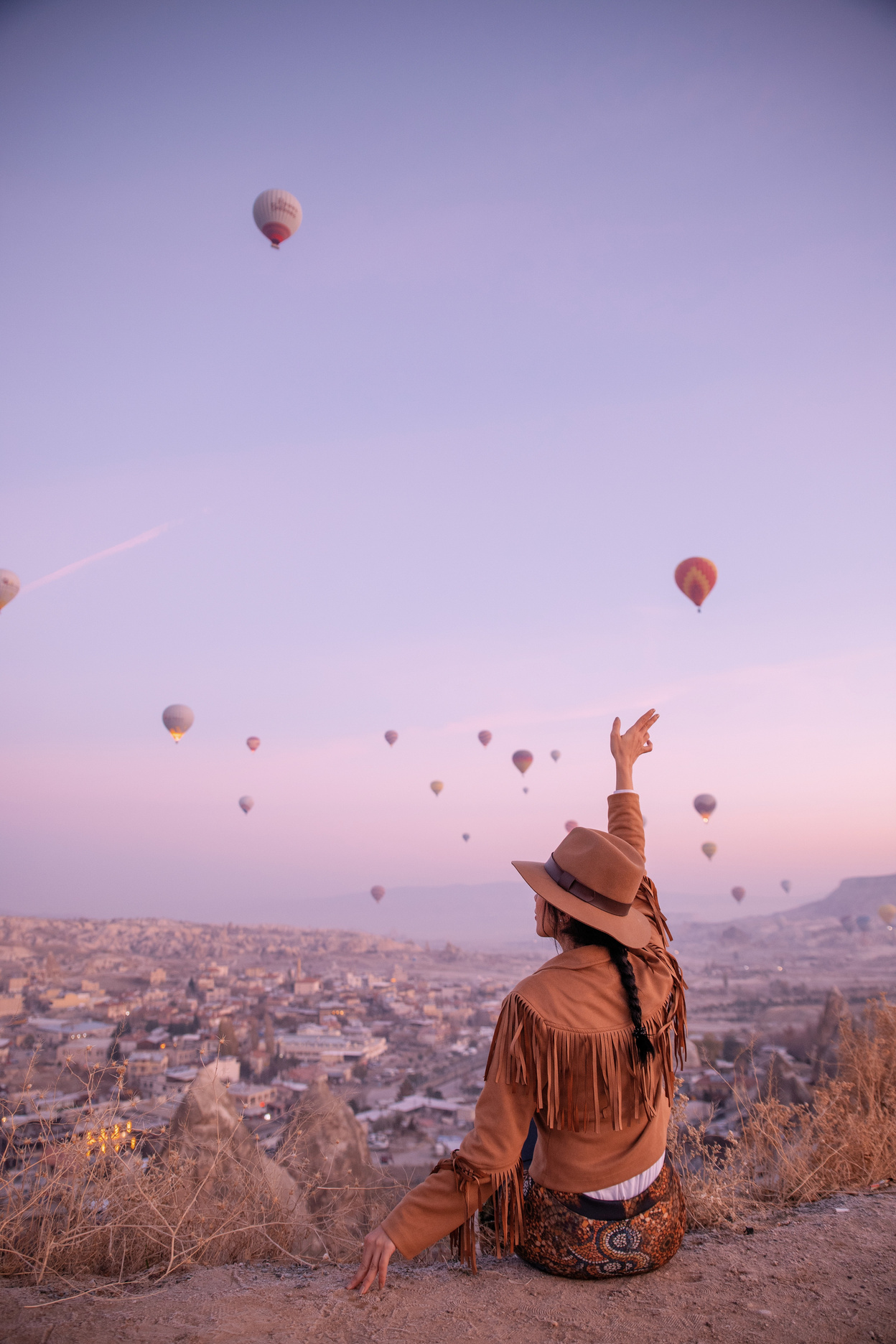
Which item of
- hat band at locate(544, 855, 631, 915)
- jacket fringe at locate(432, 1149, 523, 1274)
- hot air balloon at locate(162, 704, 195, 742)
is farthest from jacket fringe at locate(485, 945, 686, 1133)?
hot air balloon at locate(162, 704, 195, 742)

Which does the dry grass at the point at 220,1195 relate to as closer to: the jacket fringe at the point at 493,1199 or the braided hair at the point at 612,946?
the jacket fringe at the point at 493,1199

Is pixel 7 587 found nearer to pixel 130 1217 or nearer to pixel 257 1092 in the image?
pixel 257 1092

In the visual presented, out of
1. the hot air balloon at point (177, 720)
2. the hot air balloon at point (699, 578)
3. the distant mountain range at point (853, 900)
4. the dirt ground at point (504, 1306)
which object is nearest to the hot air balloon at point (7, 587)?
the hot air balloon at point (177, 720)

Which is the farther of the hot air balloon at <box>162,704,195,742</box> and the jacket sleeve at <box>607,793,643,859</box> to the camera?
the hot air balloon at <box>162,704,195,742</box>

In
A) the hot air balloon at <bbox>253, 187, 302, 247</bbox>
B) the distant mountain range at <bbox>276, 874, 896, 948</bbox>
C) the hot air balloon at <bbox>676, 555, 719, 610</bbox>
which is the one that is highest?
the hot air balloon at <bbox>253, 187, 302, 247</bbox>

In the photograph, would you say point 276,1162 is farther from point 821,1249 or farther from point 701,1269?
point 821,1249

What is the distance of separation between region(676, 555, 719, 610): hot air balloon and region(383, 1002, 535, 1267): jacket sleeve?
1843 centimetres

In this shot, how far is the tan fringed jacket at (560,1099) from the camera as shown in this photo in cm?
203

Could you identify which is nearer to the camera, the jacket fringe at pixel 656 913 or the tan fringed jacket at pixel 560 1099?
the tan fringed jacket at pixel 560 1099

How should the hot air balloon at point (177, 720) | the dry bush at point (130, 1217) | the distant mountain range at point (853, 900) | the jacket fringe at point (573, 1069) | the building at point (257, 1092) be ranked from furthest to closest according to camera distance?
the distant mountain range at point (853, 900), the hot air balloon at point (177, 720), the building at point (257, 1092), the dry bush at point (130, 1217), the jacket fringe at point (573, 1069)

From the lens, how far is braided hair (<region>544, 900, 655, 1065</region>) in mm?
2055

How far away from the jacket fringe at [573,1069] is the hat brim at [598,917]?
0.28m

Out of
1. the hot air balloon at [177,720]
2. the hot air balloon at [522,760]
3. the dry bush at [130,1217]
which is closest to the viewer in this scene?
the dry bush at [130,1217]

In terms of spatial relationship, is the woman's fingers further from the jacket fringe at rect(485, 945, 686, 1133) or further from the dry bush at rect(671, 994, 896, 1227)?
the dry bush at rect(671, 994, 896, 1227)
